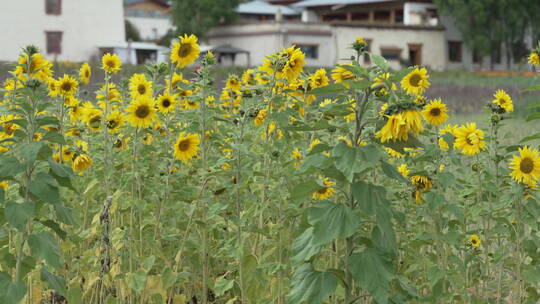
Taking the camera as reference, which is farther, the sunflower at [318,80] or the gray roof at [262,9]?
the gray roof at [262,9]

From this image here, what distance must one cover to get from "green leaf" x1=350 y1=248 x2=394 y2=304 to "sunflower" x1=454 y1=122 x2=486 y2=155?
126cm

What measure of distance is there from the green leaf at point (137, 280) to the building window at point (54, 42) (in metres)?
33.3

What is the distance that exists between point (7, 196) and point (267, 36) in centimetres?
3505

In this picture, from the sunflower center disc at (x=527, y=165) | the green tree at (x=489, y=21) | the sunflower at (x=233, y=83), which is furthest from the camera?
the green tree at (x=489, y=21)

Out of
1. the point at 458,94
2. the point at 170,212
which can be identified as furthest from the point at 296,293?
the point at 458,94

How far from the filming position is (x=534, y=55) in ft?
11.3

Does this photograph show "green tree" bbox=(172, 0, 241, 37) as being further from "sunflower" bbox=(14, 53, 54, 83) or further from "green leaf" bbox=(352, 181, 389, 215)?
"green leaf" bbox=(352, 181, 389, 215)

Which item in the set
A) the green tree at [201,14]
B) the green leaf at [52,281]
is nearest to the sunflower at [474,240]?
the green leaf at [52,281]

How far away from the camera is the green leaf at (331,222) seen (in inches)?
88.7

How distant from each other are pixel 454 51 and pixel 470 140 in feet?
130

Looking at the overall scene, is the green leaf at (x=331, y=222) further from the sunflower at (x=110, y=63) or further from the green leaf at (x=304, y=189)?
the sunflower at (x=110, y=63)

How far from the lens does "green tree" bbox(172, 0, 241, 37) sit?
39562 millimetres

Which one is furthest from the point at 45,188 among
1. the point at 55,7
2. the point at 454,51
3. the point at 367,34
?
the point at 454,51

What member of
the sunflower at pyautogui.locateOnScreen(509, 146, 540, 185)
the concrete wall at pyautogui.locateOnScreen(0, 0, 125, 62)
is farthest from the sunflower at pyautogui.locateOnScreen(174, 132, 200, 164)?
the concrete wall at pyautogui.locateOnScreen(0, 0, 125, 62)
